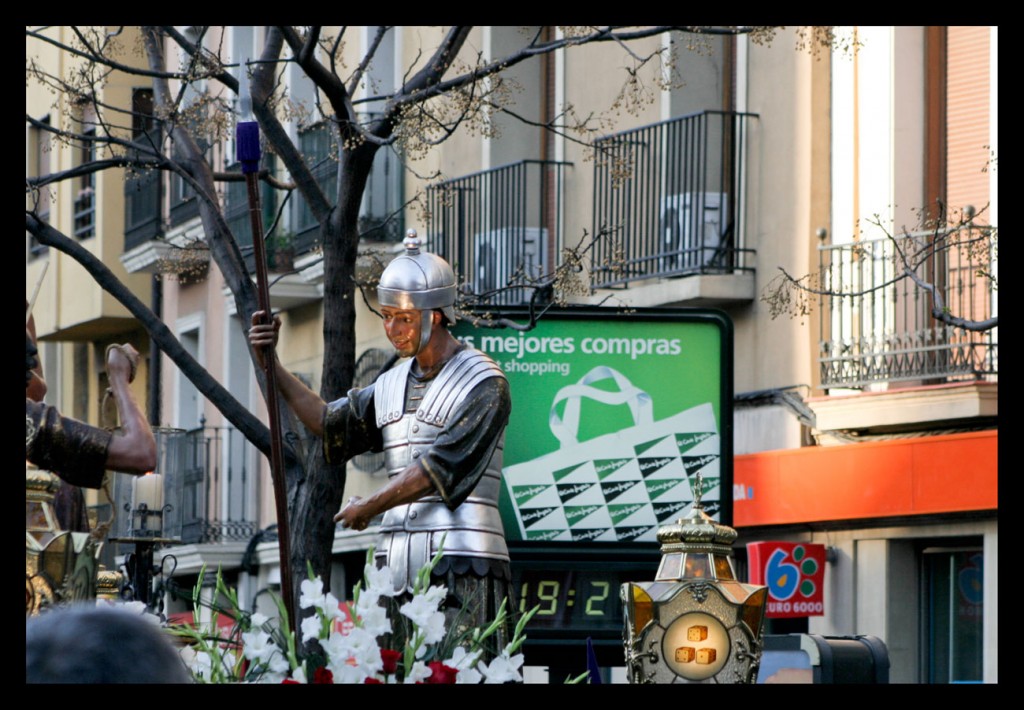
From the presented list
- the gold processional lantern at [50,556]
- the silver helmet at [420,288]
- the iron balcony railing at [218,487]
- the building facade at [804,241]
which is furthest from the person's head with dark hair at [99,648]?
the iron balcony railing at [218,487]

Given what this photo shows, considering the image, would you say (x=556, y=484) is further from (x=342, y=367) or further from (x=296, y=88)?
(x=296, y=88)

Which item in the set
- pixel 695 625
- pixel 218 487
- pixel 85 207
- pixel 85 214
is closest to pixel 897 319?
pixel 695 625

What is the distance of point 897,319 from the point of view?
1680 cm

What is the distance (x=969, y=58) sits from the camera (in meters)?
16.9

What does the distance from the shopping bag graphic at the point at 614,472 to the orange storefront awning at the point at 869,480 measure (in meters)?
2.84

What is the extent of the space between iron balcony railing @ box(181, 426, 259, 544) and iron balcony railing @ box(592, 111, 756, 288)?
9002 mm

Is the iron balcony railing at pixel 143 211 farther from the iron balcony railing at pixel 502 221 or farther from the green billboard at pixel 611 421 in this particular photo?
the green billboard at pixel 611 421

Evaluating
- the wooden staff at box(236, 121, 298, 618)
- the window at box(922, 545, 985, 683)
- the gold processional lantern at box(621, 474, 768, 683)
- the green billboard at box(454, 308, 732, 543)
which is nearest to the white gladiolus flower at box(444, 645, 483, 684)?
the wooden staff at box(236, 121, 298, 618)

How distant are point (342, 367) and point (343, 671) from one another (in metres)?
7.33

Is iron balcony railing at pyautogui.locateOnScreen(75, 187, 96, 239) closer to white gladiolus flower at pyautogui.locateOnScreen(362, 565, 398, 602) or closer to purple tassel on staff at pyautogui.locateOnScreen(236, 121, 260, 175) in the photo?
purple tassel on staff at pyautogui.locateOnScreen(236, 121, 260, 175)

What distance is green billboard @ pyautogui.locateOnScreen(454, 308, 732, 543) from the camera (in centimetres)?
1374

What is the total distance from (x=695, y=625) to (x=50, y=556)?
6.59 feet

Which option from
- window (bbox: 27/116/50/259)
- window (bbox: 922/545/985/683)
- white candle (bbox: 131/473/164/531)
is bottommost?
window (bbox: 922/545/985/683)

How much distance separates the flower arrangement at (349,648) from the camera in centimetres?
571
